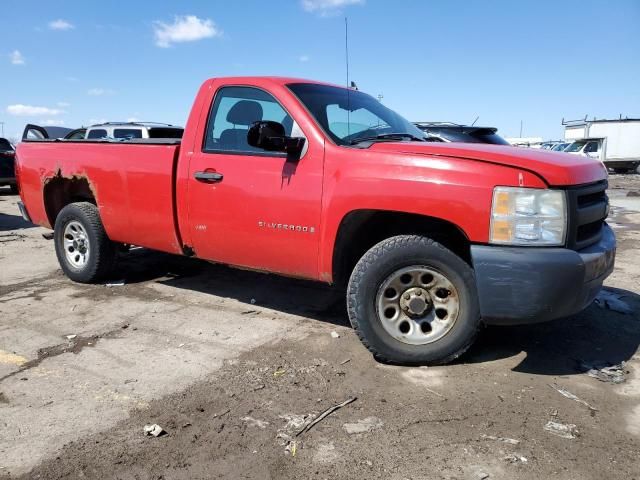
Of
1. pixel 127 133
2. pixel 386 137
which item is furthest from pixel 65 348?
pixel 127 133

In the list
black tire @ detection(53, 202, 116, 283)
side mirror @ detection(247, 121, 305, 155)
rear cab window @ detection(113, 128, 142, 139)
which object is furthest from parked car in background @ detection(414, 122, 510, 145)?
rear cab window @ detection(113, 128, 142, 139)

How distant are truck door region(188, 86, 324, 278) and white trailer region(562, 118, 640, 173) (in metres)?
29.4

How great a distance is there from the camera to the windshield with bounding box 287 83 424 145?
13.2 feet

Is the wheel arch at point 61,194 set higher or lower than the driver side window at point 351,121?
lower

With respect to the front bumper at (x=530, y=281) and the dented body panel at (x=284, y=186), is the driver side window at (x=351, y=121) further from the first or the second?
the front bumper at (x=530, y=281)

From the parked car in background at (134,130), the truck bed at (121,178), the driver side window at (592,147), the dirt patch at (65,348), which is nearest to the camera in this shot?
the dirt patch at (65,348)

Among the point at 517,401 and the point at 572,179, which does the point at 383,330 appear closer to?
the point at 517,401

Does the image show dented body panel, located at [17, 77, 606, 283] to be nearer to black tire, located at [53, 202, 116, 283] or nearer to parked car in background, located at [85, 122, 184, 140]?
black tire, located at [53, 202, 116, 283]

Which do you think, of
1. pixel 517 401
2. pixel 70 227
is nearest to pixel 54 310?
pixel 70 227

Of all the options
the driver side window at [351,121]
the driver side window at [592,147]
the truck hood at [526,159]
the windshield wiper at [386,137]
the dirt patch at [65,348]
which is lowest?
the driver side window at [592,147]

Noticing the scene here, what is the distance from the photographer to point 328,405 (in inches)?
122

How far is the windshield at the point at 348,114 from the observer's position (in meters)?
4.02

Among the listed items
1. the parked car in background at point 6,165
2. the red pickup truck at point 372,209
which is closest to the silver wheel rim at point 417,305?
the red pickup truck at point 372,209

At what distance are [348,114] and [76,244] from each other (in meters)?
3.42
